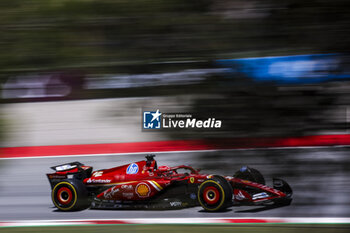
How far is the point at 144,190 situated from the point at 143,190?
0.01m

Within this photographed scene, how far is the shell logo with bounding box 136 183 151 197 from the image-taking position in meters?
4.64

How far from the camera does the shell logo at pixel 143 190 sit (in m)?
4.64

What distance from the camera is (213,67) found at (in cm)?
153

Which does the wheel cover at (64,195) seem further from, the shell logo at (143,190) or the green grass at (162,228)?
the shell logo at (143,190)

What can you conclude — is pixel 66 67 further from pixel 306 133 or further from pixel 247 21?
pixel 306 133

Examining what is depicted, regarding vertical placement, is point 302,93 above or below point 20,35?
below

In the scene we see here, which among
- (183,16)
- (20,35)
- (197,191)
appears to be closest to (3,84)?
(20,35)

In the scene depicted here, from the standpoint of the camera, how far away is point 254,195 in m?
4.52

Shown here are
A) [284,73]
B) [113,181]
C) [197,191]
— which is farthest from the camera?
[113,181]

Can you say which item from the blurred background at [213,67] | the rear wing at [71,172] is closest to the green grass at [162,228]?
the rear wing at [71,172]

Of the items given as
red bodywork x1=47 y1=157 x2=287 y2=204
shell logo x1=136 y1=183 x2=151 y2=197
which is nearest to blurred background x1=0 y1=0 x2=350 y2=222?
red bodywork x1=47 y1=157 x2=287 y2=204

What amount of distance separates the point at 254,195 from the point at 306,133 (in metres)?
3.12

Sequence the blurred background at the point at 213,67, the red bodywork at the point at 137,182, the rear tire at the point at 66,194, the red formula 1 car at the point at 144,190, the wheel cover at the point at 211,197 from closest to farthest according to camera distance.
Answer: the blurred background at the point at 213,67
the wheel cover at the point at 211,197
the red formula 1 car at the point at 144,190
the red bodywork at the point at 137,182
the rear tire at the point at 66,194

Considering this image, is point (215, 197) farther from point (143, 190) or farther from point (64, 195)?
point (64, 195)
